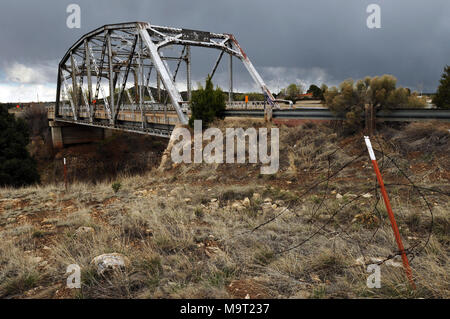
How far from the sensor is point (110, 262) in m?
4.07

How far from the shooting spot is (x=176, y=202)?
8109 mm

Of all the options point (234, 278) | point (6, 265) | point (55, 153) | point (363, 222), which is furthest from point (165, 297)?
point (55, 153)

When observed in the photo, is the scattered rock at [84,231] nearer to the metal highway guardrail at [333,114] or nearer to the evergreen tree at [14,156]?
the metal highway guardrail at [333,114]

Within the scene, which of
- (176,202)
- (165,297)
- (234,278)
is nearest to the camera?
(165,297)

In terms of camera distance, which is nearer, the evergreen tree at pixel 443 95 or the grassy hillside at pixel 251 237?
the grassy hillside at pixel 251 237

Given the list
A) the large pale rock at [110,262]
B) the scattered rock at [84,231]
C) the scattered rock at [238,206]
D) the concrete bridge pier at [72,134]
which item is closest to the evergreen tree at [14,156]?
the concrete bridge pier at [72,134]

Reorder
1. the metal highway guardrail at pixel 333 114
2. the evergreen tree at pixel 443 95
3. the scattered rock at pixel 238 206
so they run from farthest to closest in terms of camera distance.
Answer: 1. the evergreen tree at pixel 443 95
2. the metal highway guardrail at pixel 333 114
3. the scattered rock at pixel 238 206

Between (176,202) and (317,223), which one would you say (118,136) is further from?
(317,223)

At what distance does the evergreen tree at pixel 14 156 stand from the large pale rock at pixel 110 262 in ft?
71.5

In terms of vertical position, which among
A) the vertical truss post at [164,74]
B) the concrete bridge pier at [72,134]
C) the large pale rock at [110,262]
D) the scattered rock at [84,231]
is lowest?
the scattered rock at [84,231]

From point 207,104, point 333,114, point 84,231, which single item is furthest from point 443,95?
point 84,231

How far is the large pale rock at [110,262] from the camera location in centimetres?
398

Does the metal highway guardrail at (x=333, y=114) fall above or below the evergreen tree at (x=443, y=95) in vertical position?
below

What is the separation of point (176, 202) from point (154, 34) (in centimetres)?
1902
